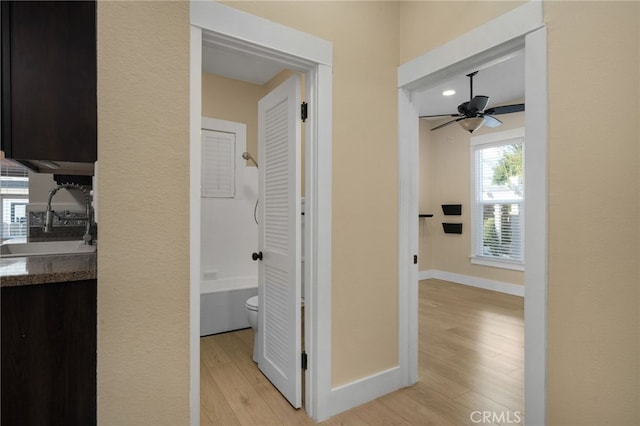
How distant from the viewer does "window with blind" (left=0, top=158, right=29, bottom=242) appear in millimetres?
2564

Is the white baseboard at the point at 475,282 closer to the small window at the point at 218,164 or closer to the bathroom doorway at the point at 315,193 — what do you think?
the small window at the point at 218,164

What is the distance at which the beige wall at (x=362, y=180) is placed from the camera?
1957 millimetres

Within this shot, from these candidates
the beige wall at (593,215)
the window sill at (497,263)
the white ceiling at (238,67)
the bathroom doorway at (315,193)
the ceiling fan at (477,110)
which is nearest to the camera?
the beige wall at (593,215)

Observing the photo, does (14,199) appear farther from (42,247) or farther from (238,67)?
(238,67)

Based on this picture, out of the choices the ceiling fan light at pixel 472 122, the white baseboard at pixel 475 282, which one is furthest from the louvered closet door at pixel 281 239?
the white baseboard at pixel 475 282

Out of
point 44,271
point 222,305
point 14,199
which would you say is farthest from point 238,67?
point 44,271

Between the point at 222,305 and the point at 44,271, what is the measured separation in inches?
88.3

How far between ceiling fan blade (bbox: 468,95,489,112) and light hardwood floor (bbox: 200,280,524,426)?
2250mm

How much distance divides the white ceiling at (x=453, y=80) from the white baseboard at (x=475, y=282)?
8.82 feet

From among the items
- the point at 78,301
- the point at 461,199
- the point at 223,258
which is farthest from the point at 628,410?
the point at 461,199

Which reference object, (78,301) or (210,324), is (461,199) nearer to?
(210,324)

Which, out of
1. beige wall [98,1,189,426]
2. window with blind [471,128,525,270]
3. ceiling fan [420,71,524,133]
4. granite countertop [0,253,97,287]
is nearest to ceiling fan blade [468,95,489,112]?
ceiling fan [420,71,524,133]

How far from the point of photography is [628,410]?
1.26 metres

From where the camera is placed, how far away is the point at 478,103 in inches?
128
